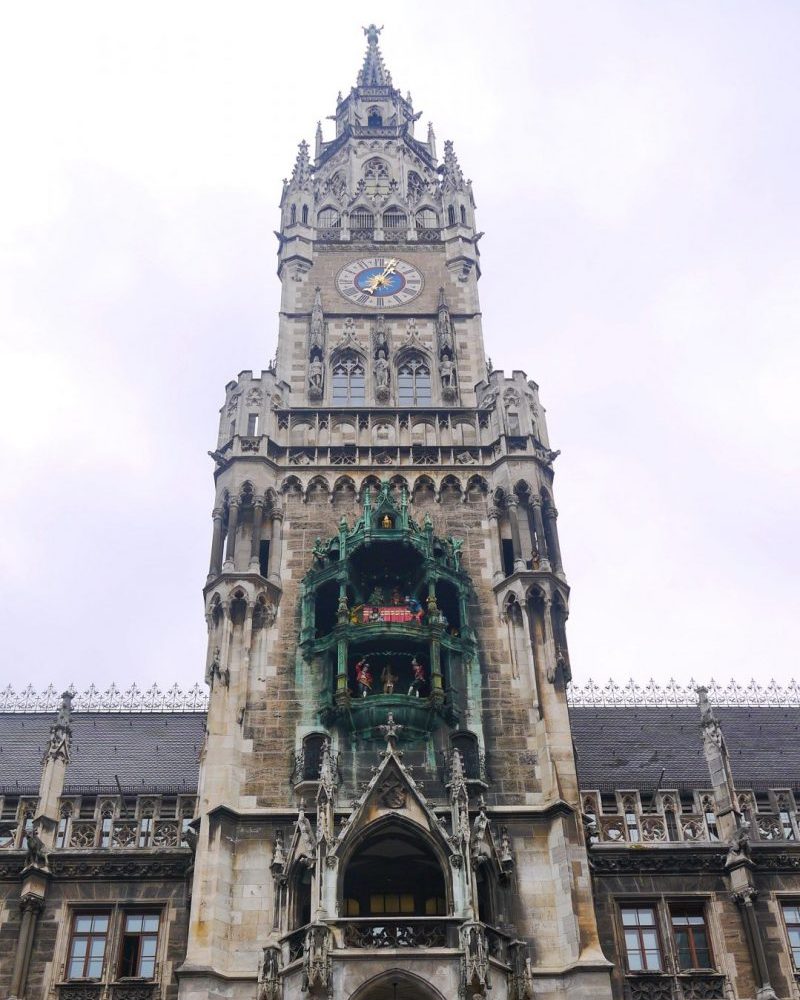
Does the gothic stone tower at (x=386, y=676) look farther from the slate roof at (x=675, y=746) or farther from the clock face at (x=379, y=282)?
the slate roof at (x=675, y=746)

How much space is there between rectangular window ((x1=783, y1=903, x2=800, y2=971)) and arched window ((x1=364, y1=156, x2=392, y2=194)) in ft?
100

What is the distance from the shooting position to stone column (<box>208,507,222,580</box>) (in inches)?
1270

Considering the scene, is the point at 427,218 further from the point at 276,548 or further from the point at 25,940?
the point at 25,940

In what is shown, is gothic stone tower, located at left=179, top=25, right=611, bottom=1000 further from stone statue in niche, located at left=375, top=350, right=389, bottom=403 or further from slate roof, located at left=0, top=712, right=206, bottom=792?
slate roof, located at left=0, top=712, right=206, bottom=792

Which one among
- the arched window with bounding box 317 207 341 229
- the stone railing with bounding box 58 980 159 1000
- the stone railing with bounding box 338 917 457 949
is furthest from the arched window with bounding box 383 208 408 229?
the stone railing with bounding box 58 980 159 1000

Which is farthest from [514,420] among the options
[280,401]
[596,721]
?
[596,721]

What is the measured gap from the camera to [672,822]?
29.4m

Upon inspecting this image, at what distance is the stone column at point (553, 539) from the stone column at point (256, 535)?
315 inches

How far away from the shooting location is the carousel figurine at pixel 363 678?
29.7 m

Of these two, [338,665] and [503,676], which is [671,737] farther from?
[338,665]

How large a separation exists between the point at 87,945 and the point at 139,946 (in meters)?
1.18

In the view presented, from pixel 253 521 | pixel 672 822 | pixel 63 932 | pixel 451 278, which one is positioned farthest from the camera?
pixel 451 278

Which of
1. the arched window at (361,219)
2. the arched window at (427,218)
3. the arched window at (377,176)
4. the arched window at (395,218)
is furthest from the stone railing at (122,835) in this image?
the arched window at (377,176)

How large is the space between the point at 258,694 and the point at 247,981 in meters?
7.02
